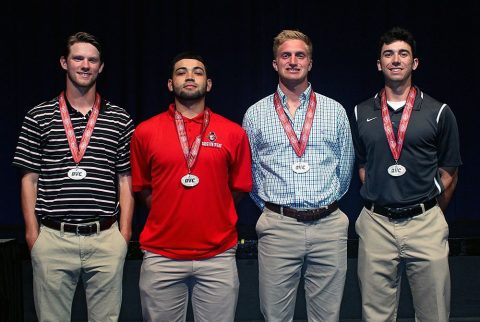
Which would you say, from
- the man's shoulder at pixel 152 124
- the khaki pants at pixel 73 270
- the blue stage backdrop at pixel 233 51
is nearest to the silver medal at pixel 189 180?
the man's shoulder at pixel 152 124

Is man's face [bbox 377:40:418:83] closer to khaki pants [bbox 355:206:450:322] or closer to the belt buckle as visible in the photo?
khaki pants [bbox 355:206:450:322]

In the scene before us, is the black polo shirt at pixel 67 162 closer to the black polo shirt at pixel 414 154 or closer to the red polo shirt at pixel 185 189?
the red polo shirt at pixel 185 189

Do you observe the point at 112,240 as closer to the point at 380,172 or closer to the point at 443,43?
the point at 380,172

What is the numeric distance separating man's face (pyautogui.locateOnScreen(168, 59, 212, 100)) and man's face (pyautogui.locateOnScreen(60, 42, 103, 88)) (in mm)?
367

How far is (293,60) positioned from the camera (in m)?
3.36

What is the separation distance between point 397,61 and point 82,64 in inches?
58.9

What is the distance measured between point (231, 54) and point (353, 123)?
3875mm

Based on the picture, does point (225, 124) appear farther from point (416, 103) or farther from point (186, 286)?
point (416, 103)

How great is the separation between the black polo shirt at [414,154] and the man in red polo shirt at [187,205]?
2.26 feet

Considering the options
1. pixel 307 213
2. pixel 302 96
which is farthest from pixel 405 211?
pixel 302 96

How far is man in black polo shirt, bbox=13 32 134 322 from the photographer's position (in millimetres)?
3139

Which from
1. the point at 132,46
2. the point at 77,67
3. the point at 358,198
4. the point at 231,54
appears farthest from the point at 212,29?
the point at 77,67

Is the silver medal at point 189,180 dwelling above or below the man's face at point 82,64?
below

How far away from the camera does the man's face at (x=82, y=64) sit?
10.5ft
